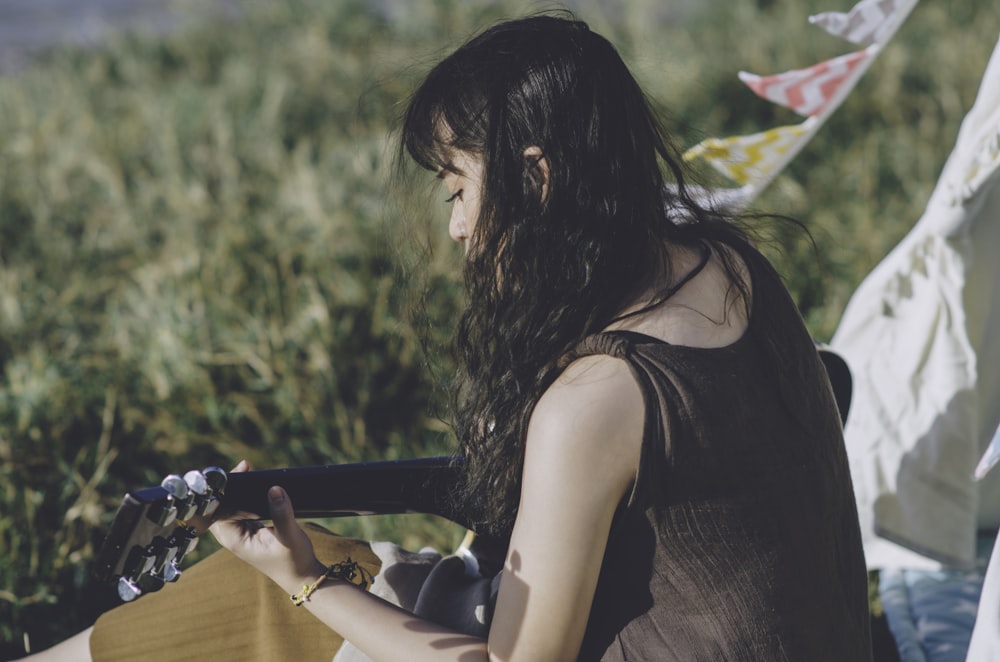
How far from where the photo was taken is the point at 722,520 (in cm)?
154

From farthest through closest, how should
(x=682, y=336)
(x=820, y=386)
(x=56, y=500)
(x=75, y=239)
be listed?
(x=75, y=239) < (x=56, y=500) < (x=820, y=386) < (x=682, y=336)

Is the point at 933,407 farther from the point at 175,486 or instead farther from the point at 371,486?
the point at 175,486

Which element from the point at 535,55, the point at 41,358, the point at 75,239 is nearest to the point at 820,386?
the point at 535,55

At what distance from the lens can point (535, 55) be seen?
1.62 meters

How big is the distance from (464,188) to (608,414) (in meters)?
0.43

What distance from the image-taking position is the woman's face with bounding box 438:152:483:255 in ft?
5.40

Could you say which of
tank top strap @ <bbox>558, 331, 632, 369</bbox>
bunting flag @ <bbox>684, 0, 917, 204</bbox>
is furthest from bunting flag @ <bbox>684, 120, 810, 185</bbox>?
tank top strap @ <bbox>558, 331, 632, 369</bbox>

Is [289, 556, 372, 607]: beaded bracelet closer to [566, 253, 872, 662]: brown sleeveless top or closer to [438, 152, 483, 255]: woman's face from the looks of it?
[566, 253, 872, 662]: brown sleeveless top

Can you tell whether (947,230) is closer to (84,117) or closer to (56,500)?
(56,500)

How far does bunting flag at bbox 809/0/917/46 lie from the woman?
1.20 meters

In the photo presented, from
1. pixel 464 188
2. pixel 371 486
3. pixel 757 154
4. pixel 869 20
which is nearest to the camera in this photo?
pixel 464 188

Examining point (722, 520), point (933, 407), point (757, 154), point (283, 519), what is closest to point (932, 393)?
point (933, 407)

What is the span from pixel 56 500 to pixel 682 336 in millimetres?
2183

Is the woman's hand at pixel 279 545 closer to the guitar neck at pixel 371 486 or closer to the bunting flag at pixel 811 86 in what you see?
the guitar neck at pixel 371 486
